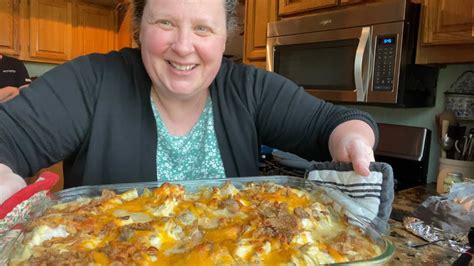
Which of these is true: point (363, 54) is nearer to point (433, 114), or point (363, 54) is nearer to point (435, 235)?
point (433, 114)

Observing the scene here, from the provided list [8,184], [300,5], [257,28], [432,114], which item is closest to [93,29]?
[257,28]

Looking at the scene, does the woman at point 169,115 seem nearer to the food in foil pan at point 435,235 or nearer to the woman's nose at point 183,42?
the woman's nose at point 183,42

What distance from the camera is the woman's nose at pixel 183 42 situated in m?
0.90

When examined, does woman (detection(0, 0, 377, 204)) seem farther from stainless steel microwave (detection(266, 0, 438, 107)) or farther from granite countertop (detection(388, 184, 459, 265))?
stainless steel microwave (detection(266, 0, 438, 107))

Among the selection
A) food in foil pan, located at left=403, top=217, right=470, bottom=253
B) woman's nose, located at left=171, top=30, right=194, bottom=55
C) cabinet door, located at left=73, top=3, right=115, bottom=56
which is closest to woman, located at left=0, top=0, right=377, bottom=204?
woman's nose, located at left=171, top=30, right=194, bottom=55

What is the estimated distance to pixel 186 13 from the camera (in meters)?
0.88

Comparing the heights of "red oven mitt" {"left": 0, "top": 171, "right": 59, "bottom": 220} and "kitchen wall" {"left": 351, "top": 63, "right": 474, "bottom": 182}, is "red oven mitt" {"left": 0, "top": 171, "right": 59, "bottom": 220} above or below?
below

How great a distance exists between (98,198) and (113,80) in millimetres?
379

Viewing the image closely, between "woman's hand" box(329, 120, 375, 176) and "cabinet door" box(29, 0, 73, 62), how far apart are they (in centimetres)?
342

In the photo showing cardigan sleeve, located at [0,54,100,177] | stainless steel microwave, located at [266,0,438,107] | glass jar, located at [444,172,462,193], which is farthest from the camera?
stainless steel microwave, located at [266,0,438,107]

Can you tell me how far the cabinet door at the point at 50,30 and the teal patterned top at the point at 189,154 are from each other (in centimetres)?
307

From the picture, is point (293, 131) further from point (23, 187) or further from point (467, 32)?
point (467, 32)

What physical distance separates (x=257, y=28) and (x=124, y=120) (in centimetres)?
172

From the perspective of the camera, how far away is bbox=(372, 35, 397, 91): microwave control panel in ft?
5.71
